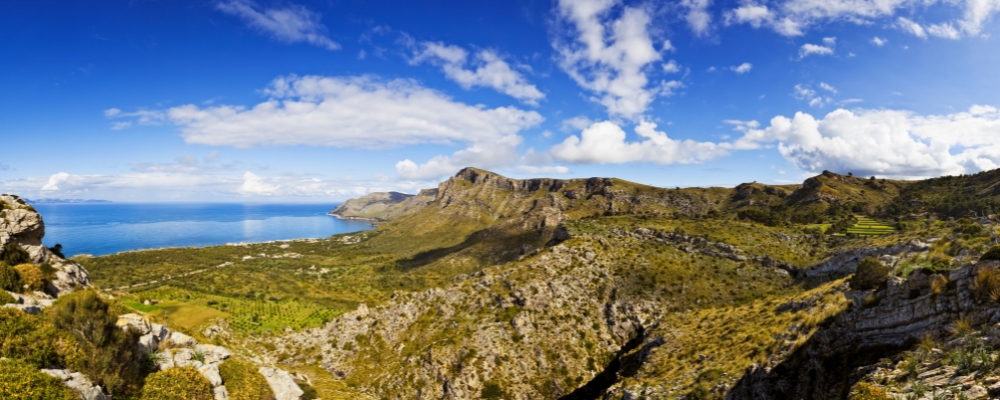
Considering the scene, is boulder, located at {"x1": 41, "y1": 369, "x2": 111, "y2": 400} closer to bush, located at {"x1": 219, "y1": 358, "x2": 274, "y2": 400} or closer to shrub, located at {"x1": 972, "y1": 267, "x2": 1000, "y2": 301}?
bush, located at {"x1": 219, "y1": 358, "x2": 274, "y2": 400}

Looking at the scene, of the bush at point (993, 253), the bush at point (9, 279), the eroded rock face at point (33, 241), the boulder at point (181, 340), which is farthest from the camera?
the eroded rock face at point (33, 241)

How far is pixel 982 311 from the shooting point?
56.6 feet

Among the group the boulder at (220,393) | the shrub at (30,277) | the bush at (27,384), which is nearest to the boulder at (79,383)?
the bush at (27,384)

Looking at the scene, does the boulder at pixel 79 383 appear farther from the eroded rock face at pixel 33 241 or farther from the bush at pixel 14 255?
the bush at pixel 14 255

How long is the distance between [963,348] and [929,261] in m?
13.8

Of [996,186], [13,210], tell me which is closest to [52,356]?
[13,210]

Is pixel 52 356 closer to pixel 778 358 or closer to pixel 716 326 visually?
pixel 778 358

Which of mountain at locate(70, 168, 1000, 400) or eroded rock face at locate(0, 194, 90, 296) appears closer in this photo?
mountain at locate(70, 168, 1000, 400)

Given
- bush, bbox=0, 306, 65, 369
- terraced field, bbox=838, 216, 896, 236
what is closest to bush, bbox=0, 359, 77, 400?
bush, bbox=0, 306, 65, 369

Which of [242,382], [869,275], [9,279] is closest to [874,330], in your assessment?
[869,275]

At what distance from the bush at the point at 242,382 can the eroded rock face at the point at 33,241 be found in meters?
18.3

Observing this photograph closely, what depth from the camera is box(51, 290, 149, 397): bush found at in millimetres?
20750

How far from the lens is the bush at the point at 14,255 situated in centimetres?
3284

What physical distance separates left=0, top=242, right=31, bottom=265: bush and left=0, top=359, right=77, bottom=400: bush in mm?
25157
